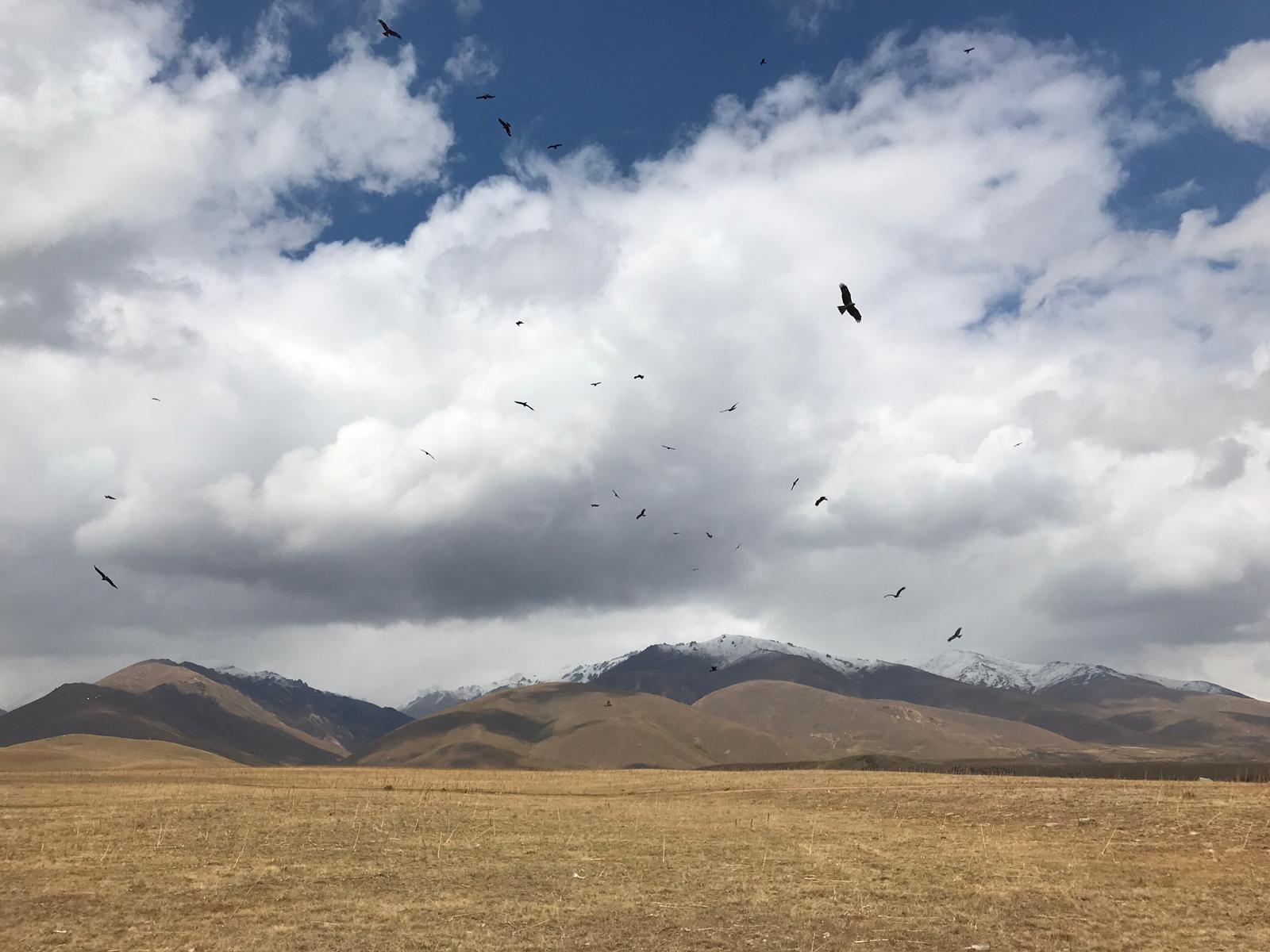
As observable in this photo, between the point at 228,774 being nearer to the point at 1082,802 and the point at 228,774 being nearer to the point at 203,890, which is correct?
the point at 203,890

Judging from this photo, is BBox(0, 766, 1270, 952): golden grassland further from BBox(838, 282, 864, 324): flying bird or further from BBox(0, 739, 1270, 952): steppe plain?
BBox(838, 282, 864, 324): flying bird

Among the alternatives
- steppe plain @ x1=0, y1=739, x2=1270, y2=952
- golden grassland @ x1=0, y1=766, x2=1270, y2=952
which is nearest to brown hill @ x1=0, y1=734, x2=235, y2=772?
steppe plain @ x1=0, y1=739, x2=1270, y2=952

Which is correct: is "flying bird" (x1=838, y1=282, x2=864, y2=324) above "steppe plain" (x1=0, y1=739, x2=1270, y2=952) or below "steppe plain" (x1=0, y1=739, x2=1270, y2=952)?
above

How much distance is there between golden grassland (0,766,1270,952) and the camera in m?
23.0

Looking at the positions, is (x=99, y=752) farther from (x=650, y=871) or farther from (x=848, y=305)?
(x=848, y=305)

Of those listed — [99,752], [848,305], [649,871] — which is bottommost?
[649,871]

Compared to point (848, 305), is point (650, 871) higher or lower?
lower

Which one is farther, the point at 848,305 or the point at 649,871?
the point at 649,871

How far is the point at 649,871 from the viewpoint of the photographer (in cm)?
3067

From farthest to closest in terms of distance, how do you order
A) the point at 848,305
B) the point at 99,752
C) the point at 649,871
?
the point at 99,752 → the point at 649,871 → the point at 848,305

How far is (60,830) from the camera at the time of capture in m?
35.5

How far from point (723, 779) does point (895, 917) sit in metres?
44.1

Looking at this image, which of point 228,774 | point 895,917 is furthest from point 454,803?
point 228,774

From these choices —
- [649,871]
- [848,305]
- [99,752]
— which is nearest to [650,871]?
[649,871]
